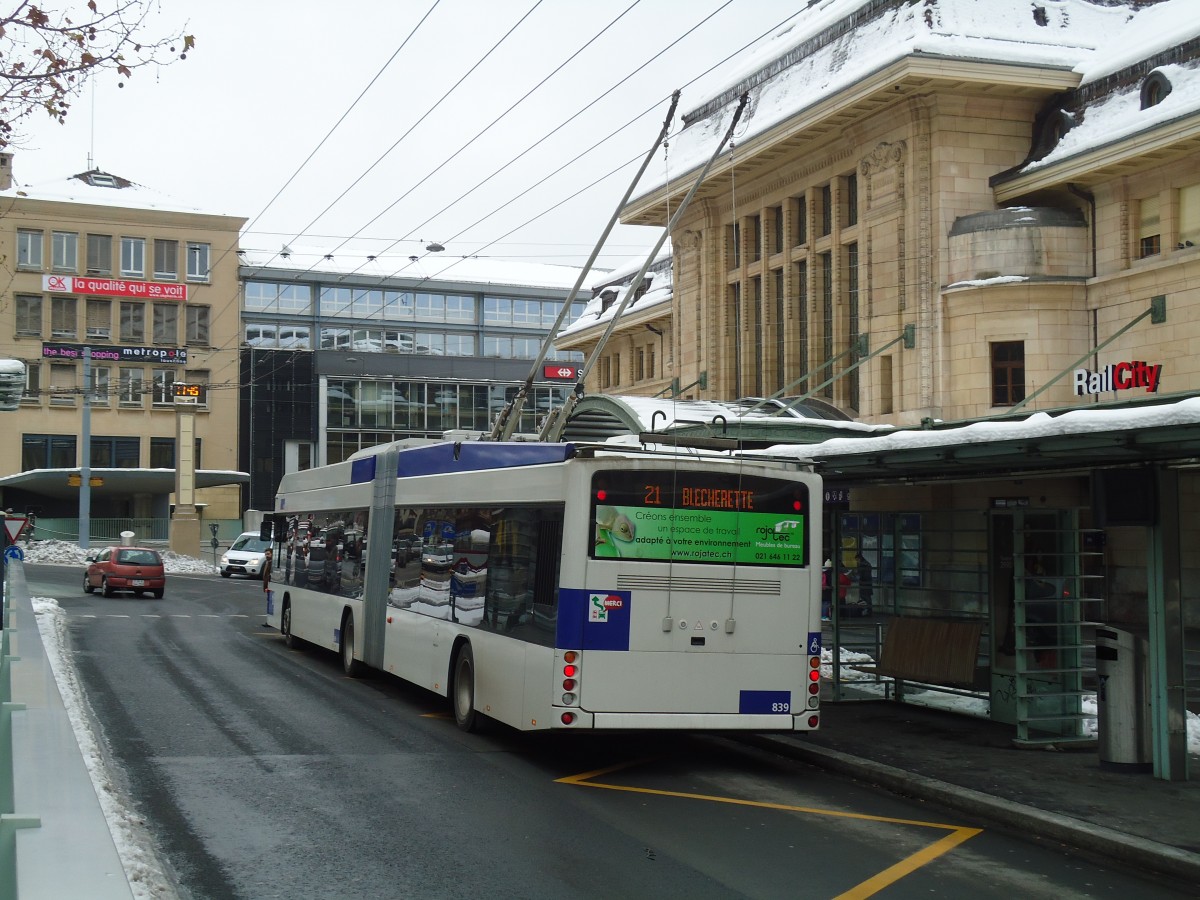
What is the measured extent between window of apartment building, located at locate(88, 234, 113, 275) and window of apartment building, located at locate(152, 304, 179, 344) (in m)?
3.54

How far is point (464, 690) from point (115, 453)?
220ft

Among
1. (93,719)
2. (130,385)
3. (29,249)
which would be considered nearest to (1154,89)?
(93,719)

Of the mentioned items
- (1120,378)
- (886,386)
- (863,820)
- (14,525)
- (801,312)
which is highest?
(801,312)

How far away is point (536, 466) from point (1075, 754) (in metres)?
6.12

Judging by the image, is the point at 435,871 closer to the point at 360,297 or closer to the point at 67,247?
the point at 67,247

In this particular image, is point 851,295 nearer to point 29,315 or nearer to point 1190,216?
point 1190,216

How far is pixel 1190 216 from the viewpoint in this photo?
85.7ft

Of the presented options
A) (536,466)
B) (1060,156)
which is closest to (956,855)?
(536,466)

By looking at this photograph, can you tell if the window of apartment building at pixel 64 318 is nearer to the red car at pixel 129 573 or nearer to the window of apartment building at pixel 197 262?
the window of apartment building at pixel 197 262

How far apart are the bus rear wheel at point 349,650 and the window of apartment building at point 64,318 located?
205 feet

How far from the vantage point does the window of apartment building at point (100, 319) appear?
76.4 m

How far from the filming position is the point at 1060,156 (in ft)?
92.8

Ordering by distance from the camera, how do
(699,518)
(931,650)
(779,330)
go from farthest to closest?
1. (779,330)
2. (931,650)
3. (699,518)

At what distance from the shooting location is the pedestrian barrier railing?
4.58 metres
